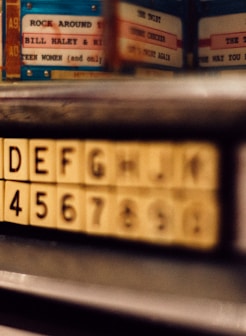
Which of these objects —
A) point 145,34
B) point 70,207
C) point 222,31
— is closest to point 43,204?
point 70,207

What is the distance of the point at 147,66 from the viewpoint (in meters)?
0.94

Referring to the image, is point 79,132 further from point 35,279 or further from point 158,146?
point 35,279

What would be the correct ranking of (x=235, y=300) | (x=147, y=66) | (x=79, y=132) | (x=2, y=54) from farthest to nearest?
(x=2, y=54)
(x=147, y=66)
(x=79, y=132)
(x=235, y=300)

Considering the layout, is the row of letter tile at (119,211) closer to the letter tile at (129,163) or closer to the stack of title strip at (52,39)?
the letter tile at (129,163)

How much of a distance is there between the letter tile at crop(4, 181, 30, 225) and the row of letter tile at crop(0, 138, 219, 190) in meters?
0.01

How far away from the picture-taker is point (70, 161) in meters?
0.78

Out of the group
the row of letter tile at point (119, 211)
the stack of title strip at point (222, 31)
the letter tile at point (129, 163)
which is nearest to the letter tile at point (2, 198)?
the row of letter tile at point (119, 211)

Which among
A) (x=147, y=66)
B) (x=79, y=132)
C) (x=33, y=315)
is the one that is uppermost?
(x=147, y=66)

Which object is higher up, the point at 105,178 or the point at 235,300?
the point at 105,178

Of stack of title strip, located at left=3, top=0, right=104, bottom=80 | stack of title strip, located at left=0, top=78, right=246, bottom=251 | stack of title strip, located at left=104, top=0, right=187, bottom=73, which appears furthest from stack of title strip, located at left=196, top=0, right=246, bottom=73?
stack of title strip, located at left=0, top=78, right=246, bottom=251

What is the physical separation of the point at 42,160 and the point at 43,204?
68mm

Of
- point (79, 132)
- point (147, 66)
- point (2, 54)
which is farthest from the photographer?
point (2, 54)

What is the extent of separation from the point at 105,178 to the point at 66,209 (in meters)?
0.08

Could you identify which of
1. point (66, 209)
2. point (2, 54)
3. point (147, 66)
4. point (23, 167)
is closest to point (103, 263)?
point (66, 209)
